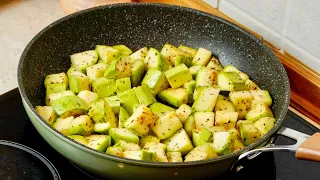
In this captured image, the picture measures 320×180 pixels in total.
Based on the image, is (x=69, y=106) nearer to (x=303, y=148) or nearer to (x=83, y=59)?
(x=83, y=59)

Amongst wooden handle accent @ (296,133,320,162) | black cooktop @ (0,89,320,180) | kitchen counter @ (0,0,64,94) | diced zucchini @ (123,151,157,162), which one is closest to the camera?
wooden handle accent @ (296,133,320,162)

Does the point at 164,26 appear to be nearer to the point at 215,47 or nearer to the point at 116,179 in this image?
the point at 215,47

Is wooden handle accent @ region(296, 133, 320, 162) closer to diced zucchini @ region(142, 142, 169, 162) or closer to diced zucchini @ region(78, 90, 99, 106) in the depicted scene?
diced zucchini @ region(142, 142, 169, 162)

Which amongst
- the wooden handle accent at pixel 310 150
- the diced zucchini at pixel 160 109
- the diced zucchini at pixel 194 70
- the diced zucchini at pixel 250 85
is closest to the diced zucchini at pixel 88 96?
the diced zucchini at pixel 160 109

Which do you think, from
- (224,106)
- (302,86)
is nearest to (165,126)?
(224,106)

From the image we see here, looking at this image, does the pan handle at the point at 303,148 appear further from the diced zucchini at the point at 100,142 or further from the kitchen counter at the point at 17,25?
the kitchen counter at the point at 17,25

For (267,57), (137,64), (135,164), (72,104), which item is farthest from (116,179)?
(267,57)

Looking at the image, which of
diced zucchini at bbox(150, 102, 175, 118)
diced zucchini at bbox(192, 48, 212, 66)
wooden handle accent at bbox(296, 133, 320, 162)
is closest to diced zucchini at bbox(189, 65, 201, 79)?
diced zucchini at bbox(192, 48, 212, 66)
